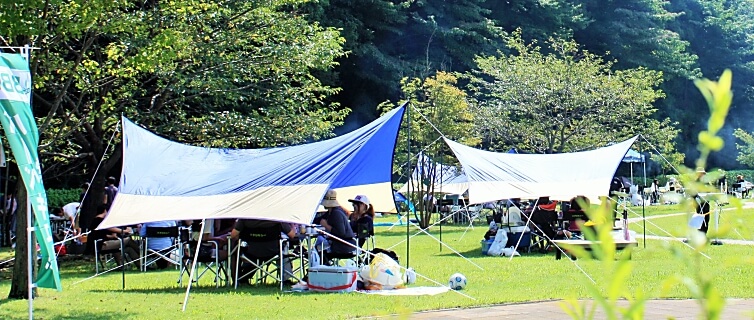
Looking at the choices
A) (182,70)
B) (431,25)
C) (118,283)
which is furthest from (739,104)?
(118,283)

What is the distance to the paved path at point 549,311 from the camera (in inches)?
319

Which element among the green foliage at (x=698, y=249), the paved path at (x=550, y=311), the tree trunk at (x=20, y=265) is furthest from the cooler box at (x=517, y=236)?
the green foliage at (x=698, y=249)

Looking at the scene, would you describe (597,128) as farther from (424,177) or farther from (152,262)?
(152,262)

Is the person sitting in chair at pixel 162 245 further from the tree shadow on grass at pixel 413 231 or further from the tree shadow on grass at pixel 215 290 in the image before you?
the tree shadow on grass at pixel 413 231

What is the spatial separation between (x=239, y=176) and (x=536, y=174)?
5964mm

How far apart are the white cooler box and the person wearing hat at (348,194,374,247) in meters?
1.38

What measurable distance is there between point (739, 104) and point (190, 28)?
39.1m

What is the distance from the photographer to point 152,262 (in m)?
13.3

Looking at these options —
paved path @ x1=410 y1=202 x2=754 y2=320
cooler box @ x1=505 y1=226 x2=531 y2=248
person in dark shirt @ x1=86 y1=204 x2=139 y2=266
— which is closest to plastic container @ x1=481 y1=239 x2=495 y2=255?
cooler box @ x1=505 y1=226 x2=531 y2=248

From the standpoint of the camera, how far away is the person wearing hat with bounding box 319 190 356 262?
35.8 ft

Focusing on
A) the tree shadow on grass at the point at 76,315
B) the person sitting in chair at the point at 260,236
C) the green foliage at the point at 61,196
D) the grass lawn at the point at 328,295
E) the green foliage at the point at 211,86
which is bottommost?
the tree shadow on grass at the point at 76,315

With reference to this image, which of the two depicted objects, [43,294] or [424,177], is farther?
[424,177]

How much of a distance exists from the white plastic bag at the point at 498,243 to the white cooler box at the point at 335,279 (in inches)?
215

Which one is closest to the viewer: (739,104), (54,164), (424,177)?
(54,164)
